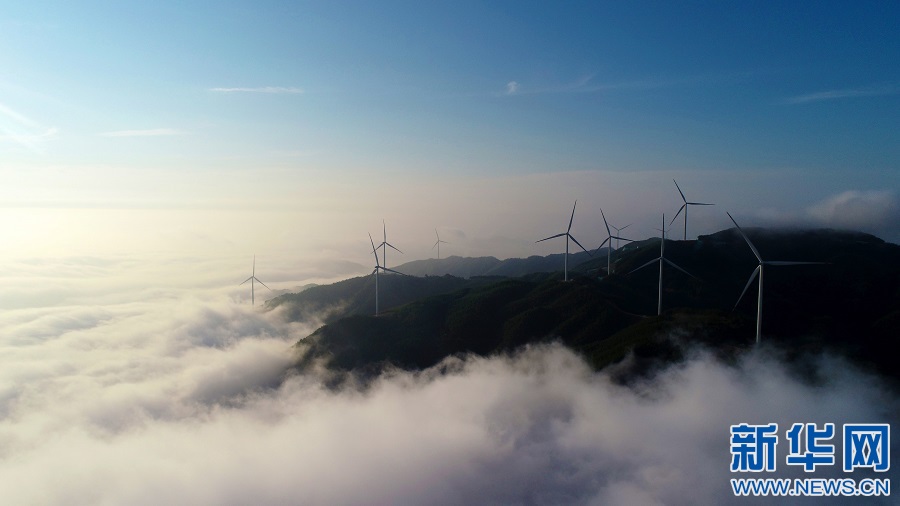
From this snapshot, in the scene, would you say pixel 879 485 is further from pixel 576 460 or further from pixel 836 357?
pixel 576 460

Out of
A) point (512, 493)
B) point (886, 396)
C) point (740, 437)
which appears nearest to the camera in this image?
point (740, 437)

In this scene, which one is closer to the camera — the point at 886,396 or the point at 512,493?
the point at 886,396

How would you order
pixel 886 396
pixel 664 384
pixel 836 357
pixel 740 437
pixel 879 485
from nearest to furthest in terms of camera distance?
pixel 740 437, pixel 879 485, pixel 886 396, pixel 836 357, pixel 664 384

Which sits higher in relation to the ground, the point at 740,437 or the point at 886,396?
the point at 740,437

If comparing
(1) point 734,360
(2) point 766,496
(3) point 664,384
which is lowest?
(2) point 766,496

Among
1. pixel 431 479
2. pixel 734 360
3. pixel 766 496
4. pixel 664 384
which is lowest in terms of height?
pixel 431 479

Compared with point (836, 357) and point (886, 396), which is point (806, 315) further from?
point (886, 396)

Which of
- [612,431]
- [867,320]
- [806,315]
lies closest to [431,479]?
[612,431]

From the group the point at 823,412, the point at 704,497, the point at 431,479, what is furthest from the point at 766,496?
the point at 431,479

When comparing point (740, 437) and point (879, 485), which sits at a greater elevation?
point (740, 437)
